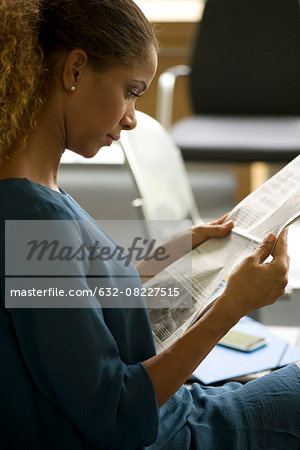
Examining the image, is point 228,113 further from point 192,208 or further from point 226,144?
point 192,208

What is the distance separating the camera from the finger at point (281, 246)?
35.6 inches

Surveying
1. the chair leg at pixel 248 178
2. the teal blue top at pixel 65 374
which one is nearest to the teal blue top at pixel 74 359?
the teal blue top at pixel 65 374

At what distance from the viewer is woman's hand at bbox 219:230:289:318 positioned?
861mm

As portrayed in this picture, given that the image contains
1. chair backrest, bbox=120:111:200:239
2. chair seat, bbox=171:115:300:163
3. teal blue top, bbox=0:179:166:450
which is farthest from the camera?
chair seat, bbox=171:115:300:163

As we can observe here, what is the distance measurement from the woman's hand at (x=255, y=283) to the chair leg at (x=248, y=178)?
9.10 ft

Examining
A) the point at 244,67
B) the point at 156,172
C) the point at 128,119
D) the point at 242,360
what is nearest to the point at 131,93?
the point at 128,119

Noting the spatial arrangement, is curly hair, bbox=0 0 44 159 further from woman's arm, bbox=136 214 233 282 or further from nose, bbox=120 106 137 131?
woman's arm, bbox=136 214 233 282

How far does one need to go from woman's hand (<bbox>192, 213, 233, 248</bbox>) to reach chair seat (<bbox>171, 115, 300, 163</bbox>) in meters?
1.62

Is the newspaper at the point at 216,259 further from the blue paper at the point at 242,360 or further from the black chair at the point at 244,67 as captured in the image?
the black chair at the point at 244,67

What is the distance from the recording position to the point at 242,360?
3.94 feet

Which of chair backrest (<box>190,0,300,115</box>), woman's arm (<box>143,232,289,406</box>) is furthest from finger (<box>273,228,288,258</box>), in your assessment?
chair backrest (<box>190,0,300,115</box>)

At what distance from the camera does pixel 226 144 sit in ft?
9.18

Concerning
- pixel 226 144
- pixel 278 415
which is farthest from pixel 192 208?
pixel 278 415

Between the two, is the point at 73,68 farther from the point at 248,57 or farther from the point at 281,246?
the point at 248,57
